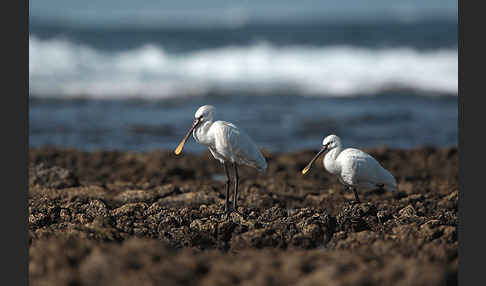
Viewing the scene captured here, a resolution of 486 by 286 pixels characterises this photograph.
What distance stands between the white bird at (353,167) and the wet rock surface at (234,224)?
268 mm

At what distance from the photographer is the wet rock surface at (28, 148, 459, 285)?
3500 mm

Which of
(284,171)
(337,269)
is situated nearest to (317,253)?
(337,269)

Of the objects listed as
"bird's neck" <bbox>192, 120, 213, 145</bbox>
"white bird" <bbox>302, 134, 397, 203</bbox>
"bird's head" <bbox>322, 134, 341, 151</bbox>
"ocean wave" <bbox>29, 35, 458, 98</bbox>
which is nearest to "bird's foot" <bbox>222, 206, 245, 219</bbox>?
"bird's neck" <bbox>192, 120, 213, 145</bbox>

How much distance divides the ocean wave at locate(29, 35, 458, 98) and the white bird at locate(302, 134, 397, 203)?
13678 mm

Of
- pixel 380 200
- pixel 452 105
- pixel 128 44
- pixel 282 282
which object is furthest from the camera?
pixel 128 44

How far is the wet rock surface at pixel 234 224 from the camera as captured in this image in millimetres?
3500

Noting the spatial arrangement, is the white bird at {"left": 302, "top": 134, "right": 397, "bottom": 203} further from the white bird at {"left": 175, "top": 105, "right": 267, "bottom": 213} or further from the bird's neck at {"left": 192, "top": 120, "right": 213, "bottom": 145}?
the bird's neck at {"left": 192, "top": 120, "right": 213, "bottom": 145}

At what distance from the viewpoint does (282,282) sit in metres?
3.43

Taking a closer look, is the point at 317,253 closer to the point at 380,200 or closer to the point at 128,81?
the point at 380,200

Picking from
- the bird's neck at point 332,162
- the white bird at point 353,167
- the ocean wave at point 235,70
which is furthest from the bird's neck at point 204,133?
the ocean wave at point 235,70

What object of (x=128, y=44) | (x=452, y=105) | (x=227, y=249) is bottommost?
(x=227, y=249)

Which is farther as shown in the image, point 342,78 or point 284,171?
point 342,78

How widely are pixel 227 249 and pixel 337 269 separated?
1475mm

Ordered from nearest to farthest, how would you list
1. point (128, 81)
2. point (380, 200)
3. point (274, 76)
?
1. point (380, 200)
2. point (128, 81)
3. point (274, 76)
